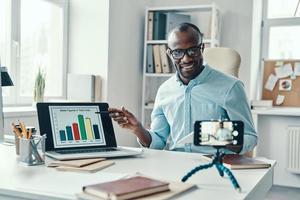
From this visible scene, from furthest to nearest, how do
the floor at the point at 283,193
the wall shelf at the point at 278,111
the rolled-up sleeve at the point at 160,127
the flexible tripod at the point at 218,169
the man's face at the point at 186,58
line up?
the wall shelf at the point at 278,111 < the floor at the point at 283,193 < the rolled-up sleeve at the point at 160,127 < the man's face at the point at 186,58 < the flexible tripod at the point at 218,169

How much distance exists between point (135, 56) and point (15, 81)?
1.22 meters

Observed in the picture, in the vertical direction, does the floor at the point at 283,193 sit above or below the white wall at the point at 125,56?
below

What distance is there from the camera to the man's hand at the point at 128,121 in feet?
5.08

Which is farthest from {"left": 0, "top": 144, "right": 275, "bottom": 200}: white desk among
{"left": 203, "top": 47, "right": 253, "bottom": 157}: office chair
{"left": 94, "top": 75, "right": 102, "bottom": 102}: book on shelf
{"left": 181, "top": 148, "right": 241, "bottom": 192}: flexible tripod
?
{"left": 94, "top": 75, "right": 102, "bottom": 102}: book on shelf

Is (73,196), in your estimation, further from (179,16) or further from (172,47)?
(179,16)

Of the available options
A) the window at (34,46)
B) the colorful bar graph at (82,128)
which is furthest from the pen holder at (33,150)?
the window at (34,46)

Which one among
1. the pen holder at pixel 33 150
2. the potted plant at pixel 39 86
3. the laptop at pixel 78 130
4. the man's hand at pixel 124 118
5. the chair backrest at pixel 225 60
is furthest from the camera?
the potted plant at pixel 39 86

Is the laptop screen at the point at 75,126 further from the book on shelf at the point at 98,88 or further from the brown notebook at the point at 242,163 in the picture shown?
the book on shelf at the point at 98,88

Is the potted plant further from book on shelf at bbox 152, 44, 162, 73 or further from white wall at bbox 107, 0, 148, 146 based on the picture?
book on shelf at bbox 152, 44, 162, 73

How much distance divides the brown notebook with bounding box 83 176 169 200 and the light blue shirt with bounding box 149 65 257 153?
0.84 m

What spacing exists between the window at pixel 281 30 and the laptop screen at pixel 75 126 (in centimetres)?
295

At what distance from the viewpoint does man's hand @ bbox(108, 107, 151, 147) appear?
1.55 metres

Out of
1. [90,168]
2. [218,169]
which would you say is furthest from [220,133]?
[90,168]

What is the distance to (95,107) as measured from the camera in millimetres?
1523
